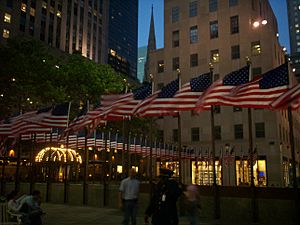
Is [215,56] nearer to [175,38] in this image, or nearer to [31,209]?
[175,38]

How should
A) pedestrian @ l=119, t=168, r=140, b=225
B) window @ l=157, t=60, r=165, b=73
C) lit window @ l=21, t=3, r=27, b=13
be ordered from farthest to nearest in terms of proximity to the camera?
1. lit window @ l=21, t=3, r=27, b=13
2. window @ l=157, t=60, r=165, b=73
3. pedestrian @ l=119, t=168, r=140, b=225

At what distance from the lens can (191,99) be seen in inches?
622

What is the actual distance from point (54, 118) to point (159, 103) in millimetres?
8739

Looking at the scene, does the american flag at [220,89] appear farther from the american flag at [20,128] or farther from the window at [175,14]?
the window at [175,14]

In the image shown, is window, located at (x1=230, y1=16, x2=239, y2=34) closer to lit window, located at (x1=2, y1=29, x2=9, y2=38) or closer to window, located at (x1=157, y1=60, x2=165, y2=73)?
window, located at (x1=157, y1=60, x2=165, y2=73)

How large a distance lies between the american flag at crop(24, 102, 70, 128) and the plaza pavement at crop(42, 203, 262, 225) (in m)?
5.35

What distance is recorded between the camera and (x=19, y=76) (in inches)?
1252

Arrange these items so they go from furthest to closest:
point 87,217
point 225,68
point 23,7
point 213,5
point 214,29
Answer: point 23,7
point 213,5
point 214,29
point 225,68
point 87,217

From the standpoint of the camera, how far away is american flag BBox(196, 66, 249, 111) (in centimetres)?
1480

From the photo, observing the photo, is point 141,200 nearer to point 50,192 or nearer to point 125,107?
point 125,107

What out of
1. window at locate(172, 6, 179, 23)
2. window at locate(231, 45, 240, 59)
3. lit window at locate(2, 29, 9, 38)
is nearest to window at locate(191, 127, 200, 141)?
window at locate(231, 45, 240, 59)

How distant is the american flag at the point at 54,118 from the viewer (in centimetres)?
2169

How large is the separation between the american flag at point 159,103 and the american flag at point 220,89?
1.73 meters

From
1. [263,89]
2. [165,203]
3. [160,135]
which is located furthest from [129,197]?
[160,135]
